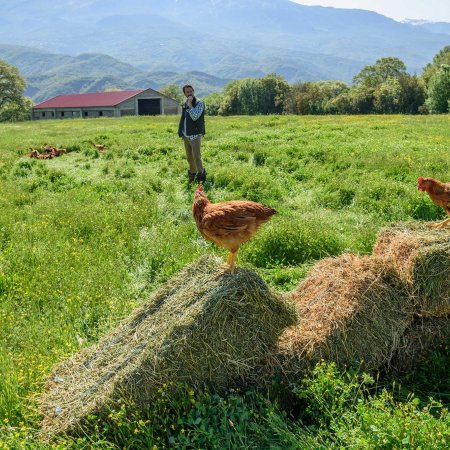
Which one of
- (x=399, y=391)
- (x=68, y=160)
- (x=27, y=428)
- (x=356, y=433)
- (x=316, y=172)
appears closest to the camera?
(x=356, y=433)

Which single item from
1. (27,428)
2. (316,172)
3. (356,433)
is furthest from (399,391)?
Result: (316,172)

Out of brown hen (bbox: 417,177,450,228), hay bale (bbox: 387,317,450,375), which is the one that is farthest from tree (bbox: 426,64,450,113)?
hay bale (bbox: 387,317,450,375)

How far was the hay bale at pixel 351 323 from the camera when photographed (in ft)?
17.1

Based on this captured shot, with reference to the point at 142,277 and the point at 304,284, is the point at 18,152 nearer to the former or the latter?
the point at 142,277

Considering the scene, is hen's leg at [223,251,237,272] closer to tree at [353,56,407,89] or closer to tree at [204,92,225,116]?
tree at [204,92,225,116]

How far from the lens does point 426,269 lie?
18.6 feet

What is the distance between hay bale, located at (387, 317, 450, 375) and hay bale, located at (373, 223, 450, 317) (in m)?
0.14

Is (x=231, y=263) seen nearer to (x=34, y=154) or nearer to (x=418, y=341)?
(x=418, y=341)

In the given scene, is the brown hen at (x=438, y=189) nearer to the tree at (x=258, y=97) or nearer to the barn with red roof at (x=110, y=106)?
the barn with red roof at (x=110, y=106)

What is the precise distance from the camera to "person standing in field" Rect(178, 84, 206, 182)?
47.1 feet

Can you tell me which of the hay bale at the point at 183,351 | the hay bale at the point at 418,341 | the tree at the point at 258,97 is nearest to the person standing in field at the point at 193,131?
the hay bale at the point at 183,351

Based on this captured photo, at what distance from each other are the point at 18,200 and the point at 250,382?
35.0 ft

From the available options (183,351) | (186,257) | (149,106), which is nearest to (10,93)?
(149,106)

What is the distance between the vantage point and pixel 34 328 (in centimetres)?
634
